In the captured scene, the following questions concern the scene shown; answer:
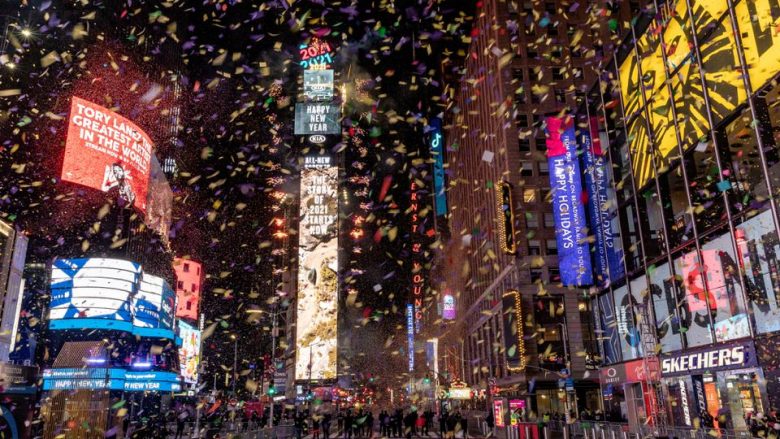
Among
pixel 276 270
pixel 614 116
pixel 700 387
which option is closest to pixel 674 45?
pixel 614 116

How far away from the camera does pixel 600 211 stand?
30.9 meters

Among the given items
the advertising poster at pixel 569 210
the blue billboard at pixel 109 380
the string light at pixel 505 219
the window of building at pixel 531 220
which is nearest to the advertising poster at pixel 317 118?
the window of building at pixel 531 220

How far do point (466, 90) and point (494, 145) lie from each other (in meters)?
25.3

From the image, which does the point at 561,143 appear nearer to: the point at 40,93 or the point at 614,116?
the point at 614,116

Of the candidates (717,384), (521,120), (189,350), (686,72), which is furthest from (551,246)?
(189,350)

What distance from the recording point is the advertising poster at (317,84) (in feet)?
334

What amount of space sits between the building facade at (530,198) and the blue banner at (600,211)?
841cm

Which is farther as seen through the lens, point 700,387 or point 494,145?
point 494,145

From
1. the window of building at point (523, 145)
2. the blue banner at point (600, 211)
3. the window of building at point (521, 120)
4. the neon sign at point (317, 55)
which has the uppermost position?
the neon sign at point (317, 55)

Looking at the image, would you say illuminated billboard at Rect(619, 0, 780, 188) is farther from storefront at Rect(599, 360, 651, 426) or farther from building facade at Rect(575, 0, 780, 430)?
storefront at Rect(599, 360, 651, 426)

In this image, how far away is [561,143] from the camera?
1430 inches

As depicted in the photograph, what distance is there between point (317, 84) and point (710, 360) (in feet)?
300

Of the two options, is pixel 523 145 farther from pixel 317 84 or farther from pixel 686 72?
pixel 317 84

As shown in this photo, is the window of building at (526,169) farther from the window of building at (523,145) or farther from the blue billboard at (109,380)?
the blue billboard at (109,380)
